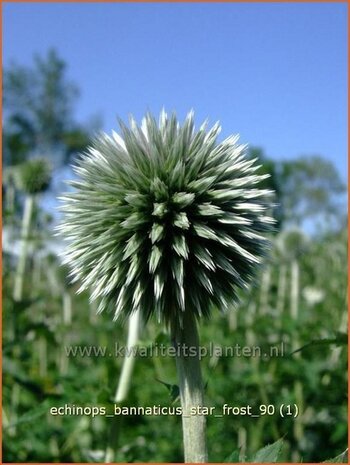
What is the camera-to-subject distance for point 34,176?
4824mm

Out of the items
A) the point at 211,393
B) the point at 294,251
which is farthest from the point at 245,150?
the point at 294,251

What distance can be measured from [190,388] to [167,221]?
444 millimetres

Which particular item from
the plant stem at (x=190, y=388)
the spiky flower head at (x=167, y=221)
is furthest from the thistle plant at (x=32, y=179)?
the plant stem at (x=190, y=388)

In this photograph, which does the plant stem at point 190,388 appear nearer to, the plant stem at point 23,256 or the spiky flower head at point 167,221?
the spiky flower head at point 167,221

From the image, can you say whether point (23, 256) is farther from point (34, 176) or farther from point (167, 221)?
point (167, 221)

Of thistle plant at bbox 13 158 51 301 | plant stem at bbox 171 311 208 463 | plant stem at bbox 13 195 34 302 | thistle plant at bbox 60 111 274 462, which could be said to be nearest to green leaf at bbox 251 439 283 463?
plant stem at bbox 171 311 208 463

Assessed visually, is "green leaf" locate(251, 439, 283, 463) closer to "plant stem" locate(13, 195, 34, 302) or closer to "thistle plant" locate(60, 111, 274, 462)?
"thistle plant" locate(60, 111, 274, 462)

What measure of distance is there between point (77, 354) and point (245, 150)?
3734 millimetres

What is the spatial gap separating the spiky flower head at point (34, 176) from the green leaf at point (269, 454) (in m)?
3.75

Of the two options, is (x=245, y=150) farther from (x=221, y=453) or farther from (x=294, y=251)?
(x=294, y=251)

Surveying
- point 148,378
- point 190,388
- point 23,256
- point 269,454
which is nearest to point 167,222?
point 190,388

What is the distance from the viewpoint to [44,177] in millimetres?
4938

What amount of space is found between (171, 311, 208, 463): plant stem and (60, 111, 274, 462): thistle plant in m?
0.03

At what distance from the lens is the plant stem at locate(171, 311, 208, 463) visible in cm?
127
